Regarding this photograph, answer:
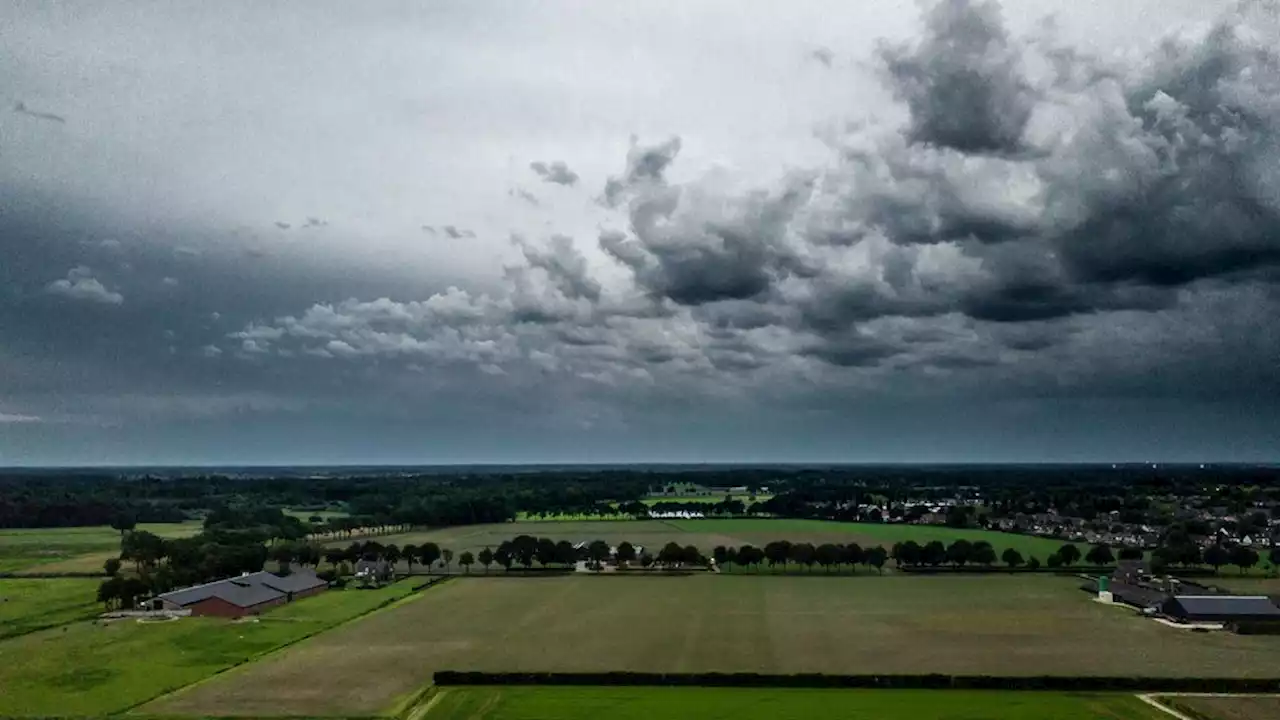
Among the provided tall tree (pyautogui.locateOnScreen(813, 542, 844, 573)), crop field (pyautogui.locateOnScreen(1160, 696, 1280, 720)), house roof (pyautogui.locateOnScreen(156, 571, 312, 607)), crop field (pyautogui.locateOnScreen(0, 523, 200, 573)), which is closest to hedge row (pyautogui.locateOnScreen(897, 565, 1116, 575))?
tall tree (pyautogui.locateOnScreen(813, 542, 844, 573))

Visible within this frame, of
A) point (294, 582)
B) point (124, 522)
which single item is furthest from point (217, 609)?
point (124, 522)

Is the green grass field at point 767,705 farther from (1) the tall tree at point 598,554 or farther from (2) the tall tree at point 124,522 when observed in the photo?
(2) the tall tree at point 124,522

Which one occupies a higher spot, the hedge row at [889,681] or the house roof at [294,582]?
the house roof at [294,582]

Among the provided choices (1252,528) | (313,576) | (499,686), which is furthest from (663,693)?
(1252,528)

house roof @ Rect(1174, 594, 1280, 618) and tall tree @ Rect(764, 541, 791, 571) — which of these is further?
tall tree @ Rect(764, 541, 791, 571)

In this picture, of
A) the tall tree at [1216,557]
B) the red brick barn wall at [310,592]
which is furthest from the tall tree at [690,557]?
the tall tree at [1216,557]

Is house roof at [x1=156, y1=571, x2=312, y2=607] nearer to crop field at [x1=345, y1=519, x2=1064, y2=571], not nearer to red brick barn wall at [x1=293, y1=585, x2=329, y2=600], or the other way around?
red brick barn wall at [x1=293, y1=585, x2=329, y2=600]
